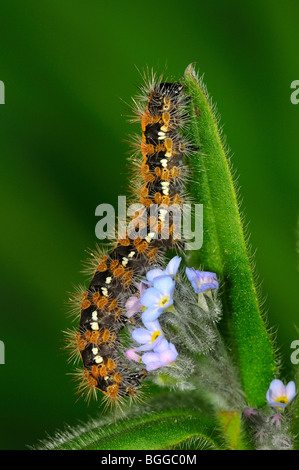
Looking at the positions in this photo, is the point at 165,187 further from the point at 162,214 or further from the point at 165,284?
the point at 165,284

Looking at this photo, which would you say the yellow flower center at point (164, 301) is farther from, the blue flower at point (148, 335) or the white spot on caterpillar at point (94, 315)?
the white spot on caterpillar at point (94, 315)

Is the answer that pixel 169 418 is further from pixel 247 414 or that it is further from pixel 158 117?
pixel 158 117

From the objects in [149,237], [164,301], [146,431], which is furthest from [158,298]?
[149,237]

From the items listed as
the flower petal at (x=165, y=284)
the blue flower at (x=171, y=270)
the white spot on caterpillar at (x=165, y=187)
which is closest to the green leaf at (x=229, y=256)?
the blue flower at (x=171, y=270)

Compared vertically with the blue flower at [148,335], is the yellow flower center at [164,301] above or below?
above

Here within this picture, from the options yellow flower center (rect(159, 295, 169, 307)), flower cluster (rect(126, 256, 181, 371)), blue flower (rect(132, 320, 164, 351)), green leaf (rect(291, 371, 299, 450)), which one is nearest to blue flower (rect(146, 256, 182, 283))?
flower cluster (rect(126, 256, 181, 371))

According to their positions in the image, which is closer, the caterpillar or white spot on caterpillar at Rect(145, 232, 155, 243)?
the caterpillar

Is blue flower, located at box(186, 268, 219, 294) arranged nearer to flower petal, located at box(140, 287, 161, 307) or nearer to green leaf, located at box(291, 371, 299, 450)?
flower petal, located at box(140, 287, 161, 307)
